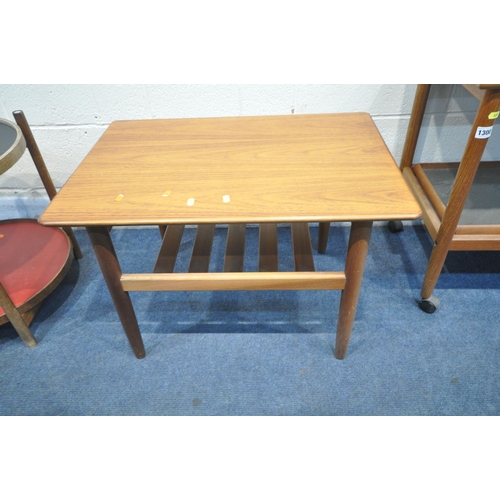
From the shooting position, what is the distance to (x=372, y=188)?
3.17ft

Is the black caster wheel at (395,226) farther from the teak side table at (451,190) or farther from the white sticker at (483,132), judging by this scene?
the white sticker at (483,132)

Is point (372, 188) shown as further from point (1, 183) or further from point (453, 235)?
point (1, 183)

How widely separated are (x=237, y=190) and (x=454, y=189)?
699 mm

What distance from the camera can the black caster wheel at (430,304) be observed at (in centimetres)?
145

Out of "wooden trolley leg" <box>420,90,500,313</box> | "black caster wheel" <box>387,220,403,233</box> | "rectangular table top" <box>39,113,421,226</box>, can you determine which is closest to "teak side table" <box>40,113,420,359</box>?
"rectangular table top" <box>39,113,421,226</box>

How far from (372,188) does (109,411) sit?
3.46ft

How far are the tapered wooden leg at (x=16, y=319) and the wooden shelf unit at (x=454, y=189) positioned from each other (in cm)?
148

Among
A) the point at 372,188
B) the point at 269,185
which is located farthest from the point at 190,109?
the point at 372,188

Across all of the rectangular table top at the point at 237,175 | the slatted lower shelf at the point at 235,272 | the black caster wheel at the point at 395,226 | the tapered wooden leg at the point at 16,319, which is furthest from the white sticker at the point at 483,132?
the tapered wooden leg at the point at 16,319

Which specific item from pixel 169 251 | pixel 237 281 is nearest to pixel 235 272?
pixel 237 281

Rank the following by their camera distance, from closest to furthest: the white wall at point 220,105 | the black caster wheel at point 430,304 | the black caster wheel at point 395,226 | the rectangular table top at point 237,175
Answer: the rectangular table top at point 237,175 < the black caster wheel at point 430,304 < the white wall at point 220,105 < the black caster wheel at point 395,226

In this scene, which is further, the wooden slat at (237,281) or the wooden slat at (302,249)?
A: the wooden slat at (302,249)

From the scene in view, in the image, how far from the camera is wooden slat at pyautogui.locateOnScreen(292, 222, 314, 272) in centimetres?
126

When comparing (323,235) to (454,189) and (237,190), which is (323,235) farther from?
(237,190)
